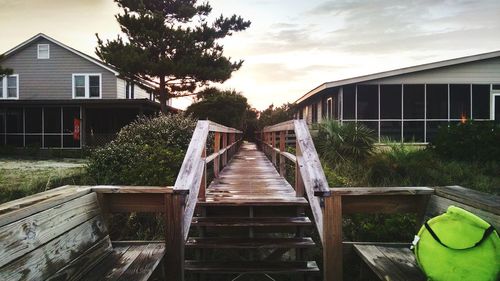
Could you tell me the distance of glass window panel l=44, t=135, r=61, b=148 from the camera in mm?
23453

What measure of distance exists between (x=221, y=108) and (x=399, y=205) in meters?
24.6

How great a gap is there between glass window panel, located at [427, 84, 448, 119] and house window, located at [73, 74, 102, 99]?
18948mm

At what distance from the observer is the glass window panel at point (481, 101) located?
18.1 meters

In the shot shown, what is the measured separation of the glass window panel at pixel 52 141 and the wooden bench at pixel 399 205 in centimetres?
2373

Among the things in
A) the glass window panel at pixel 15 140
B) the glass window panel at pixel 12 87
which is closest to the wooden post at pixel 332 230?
the glass window panel at pixel 15 140

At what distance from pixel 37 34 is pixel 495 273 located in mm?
26829

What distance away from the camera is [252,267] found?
3.71 metres

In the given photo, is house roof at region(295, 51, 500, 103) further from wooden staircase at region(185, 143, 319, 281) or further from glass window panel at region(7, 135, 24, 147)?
glass window panel at region(7, 135, 24, 147)

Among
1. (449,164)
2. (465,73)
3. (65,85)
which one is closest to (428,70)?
(465,73)

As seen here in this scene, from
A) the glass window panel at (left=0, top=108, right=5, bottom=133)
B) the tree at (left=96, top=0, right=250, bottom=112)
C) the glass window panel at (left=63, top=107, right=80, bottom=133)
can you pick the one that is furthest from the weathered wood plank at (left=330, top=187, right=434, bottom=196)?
the glass window panel at (left=0, top=108, right=5, bottom=133)

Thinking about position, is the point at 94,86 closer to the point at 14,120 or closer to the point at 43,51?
the point at 43,51

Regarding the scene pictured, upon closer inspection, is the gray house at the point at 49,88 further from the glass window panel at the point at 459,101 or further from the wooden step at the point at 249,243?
the wooden step at the point at 249,243

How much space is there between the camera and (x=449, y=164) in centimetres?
1058

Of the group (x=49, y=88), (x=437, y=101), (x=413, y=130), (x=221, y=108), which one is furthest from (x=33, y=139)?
(x=437, y=101)
